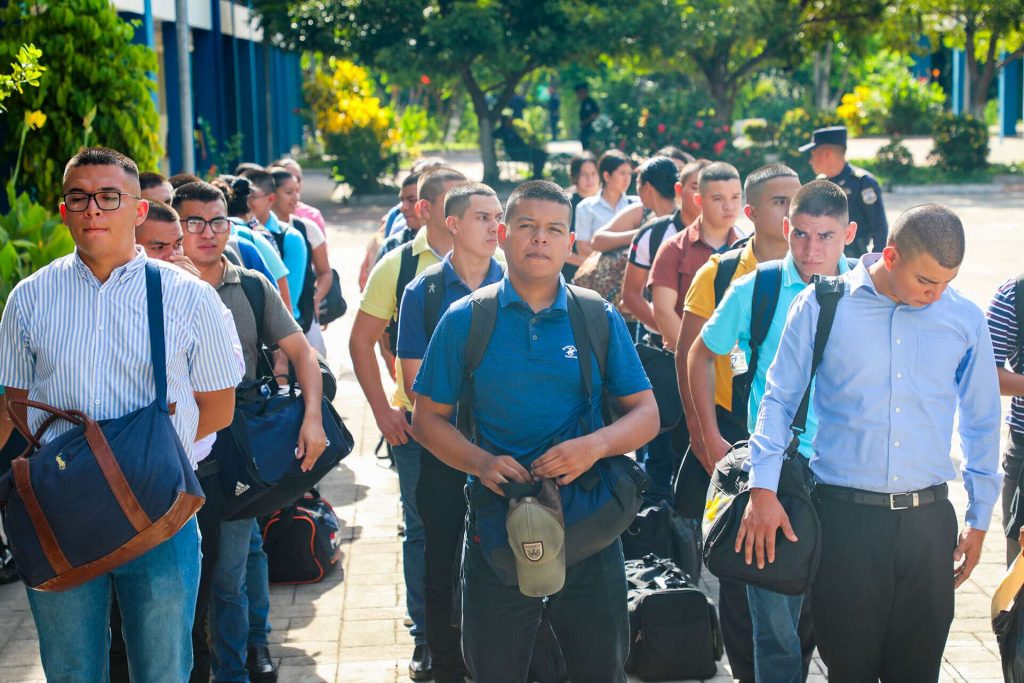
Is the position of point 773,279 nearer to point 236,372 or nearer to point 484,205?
point 484,205

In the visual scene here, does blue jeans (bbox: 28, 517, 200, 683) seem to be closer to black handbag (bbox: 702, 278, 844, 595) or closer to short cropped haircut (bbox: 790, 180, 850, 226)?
→ black handbag (bbox: 702, 278, 844, 595)

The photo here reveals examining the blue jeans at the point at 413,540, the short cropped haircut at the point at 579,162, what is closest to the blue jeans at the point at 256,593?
the blue jeans at the point at 413,540

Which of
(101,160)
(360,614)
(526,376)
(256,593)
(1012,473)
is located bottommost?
(360,614)

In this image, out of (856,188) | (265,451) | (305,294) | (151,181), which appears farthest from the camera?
(856,188)

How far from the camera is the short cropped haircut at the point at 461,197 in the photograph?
516 centimetres

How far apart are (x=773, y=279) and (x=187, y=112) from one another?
30.5 feet

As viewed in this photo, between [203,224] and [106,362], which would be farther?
[203,224]

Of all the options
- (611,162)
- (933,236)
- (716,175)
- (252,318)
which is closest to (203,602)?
(252,318)

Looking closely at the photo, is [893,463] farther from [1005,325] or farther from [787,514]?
[1005,325]

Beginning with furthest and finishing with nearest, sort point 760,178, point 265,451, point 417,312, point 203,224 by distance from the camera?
point 760,178 → point 203,224 → point 417,312 → point 265,451

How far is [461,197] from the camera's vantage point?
5.20 metres

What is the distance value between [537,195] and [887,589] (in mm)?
1590

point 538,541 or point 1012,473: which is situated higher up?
point 538,541

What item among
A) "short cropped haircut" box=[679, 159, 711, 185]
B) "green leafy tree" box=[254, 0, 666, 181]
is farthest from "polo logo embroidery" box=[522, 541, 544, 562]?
"green leafy tree" box=[254, 0, 666, 181]
